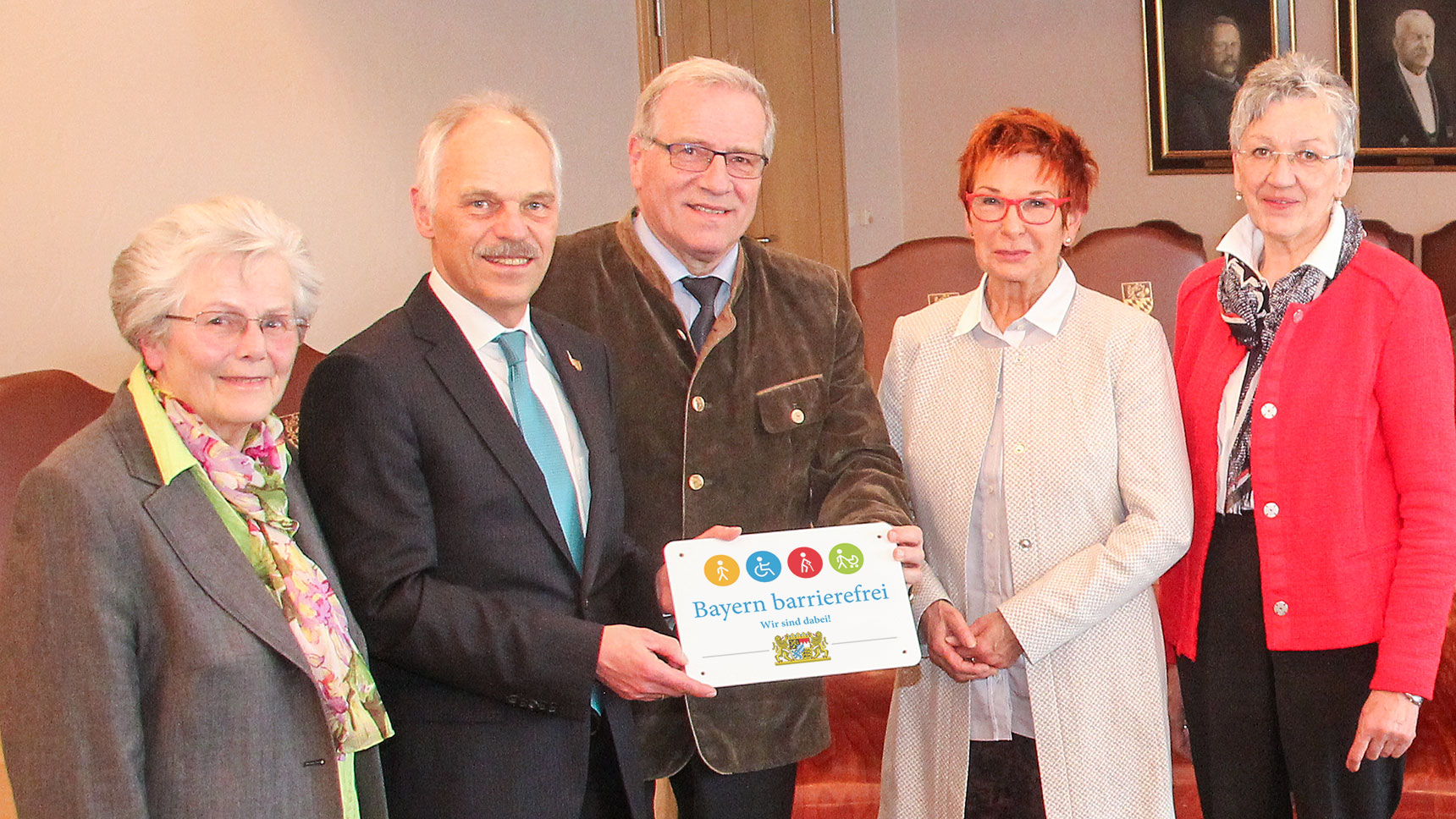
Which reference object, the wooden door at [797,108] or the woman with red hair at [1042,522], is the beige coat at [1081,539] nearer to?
the woman with red hair at [1042,522]

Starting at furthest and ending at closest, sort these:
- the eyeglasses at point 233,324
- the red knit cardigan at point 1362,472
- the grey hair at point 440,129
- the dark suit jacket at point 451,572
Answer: the red knit cardigan at point 1362,472 → the grey hair at point 440,129 → the dark suit jacket at point 451,572 → the eyeglasses at point 233,324

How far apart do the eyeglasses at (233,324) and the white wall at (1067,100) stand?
598cm

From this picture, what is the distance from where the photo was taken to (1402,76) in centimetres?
623

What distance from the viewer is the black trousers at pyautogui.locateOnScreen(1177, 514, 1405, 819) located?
6.63 ft

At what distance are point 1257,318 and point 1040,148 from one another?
45 cm

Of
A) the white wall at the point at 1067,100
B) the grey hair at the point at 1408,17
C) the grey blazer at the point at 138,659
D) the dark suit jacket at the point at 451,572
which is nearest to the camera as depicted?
the grey blazer at the point at 138,659

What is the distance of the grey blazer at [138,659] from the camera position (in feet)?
4.38

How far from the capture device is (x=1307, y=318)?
2049 millimetres

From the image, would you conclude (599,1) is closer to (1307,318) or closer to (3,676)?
(1307,318)

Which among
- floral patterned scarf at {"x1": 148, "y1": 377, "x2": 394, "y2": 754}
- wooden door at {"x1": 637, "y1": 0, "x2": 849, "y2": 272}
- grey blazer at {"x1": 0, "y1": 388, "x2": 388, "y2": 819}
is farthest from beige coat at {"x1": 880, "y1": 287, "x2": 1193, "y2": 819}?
wooden door at {"x1": 637, "y1": 0, "x2": 849, "y2": 272}

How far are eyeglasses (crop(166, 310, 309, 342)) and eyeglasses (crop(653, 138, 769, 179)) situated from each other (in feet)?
2.24

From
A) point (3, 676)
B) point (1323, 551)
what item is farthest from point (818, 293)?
point (3, 676)

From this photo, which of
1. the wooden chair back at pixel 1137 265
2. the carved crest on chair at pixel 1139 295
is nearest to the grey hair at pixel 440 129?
the carved crest on chair at pixel 1139 295

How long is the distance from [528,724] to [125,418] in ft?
2.03
